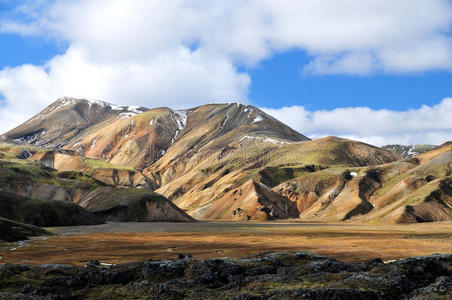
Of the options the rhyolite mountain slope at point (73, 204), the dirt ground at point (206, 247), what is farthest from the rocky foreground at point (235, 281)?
the rhyolite mountain slope at point (73, 204)

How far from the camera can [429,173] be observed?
7864 inches

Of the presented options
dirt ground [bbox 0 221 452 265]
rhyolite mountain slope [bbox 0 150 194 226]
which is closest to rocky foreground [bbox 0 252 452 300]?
dirt ground [bbox 0 221 452 265]

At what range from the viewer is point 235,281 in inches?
949

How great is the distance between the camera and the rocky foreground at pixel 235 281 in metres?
18.5

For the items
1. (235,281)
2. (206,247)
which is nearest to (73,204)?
(206,247)

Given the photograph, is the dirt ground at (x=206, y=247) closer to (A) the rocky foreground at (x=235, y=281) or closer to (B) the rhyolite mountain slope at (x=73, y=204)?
(A) the rocky foreground at (x=235, y=281)

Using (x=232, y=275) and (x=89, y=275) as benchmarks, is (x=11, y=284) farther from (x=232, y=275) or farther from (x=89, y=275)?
(x=232, y=275)

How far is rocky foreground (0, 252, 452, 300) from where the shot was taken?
60.8 ft

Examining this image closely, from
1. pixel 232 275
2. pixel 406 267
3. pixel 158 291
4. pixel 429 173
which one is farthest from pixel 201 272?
pixel 429 173

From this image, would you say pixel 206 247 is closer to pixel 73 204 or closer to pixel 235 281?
pixel 235 281

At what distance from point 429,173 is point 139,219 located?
127m

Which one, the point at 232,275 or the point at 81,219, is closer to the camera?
the point at 232,275

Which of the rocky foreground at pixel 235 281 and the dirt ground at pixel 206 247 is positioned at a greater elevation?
the rocky foreground at pixel 235 281

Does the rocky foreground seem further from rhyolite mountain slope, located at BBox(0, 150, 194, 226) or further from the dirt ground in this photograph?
rhyolite mountain slope, located at BBox(0, 150, 194, 226)
